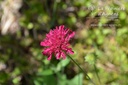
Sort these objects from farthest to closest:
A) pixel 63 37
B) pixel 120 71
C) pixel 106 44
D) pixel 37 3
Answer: pixel 37 3, pixel 106 44, pixel 120 71, pixel 63 37

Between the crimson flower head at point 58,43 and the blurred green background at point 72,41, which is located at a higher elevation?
the crimson flower head at point 58,43

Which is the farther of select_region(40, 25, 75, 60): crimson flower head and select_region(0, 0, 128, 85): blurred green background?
select_region(0, 0, 128, 85): blurred green background

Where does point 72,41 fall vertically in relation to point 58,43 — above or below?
below

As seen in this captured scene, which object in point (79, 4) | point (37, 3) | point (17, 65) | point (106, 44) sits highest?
point (37, 3)

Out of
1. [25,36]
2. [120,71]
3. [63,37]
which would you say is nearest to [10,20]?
[25,36]

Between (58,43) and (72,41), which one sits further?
(72,41)

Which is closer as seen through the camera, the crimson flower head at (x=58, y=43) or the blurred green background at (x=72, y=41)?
the crimson flower head at (x=58, y=43)

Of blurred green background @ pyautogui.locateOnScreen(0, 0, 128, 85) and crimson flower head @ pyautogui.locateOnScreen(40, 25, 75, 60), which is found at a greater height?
crimson flower head @ pyautogui.locateOnScreen(40, 25, 75, 60)

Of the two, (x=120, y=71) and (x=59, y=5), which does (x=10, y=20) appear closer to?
(x=59, y=5)
